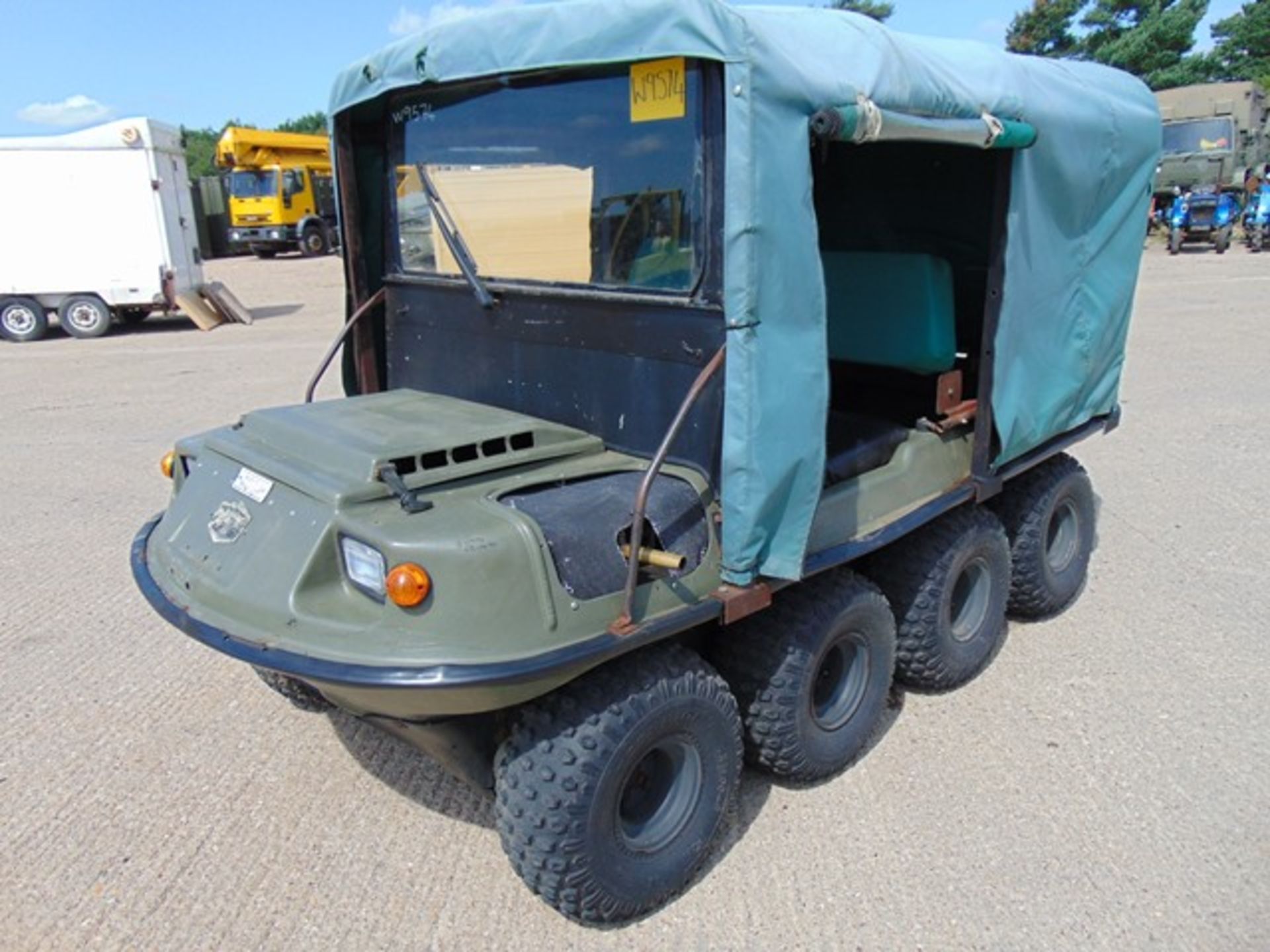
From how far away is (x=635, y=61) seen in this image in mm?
2760

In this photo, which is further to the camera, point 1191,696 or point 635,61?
point 1191,696

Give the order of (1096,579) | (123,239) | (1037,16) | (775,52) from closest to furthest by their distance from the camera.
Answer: (775,52) < (1096,579) < (123,239) < (1037,16)

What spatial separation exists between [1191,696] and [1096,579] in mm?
1305

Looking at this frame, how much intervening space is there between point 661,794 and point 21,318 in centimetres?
1565

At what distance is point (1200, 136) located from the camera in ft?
75.7

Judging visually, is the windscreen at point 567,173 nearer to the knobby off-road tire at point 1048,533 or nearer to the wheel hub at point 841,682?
the wheel hub at point 841,682

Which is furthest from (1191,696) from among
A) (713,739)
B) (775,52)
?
(775,52)

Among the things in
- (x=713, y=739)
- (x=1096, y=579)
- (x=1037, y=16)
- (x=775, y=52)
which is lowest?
(x=1096, y=579)

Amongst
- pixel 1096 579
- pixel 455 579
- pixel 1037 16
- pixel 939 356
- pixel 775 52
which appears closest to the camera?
pixel 455 579

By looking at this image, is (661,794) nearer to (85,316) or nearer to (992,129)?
(992,129)

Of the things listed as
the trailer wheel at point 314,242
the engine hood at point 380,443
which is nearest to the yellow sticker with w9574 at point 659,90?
the engine hood at point 380,443

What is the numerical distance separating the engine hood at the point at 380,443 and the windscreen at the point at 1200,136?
24271mm

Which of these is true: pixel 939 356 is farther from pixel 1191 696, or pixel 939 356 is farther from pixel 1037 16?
pixel 1037 16

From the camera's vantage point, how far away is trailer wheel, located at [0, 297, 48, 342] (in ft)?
48.8
